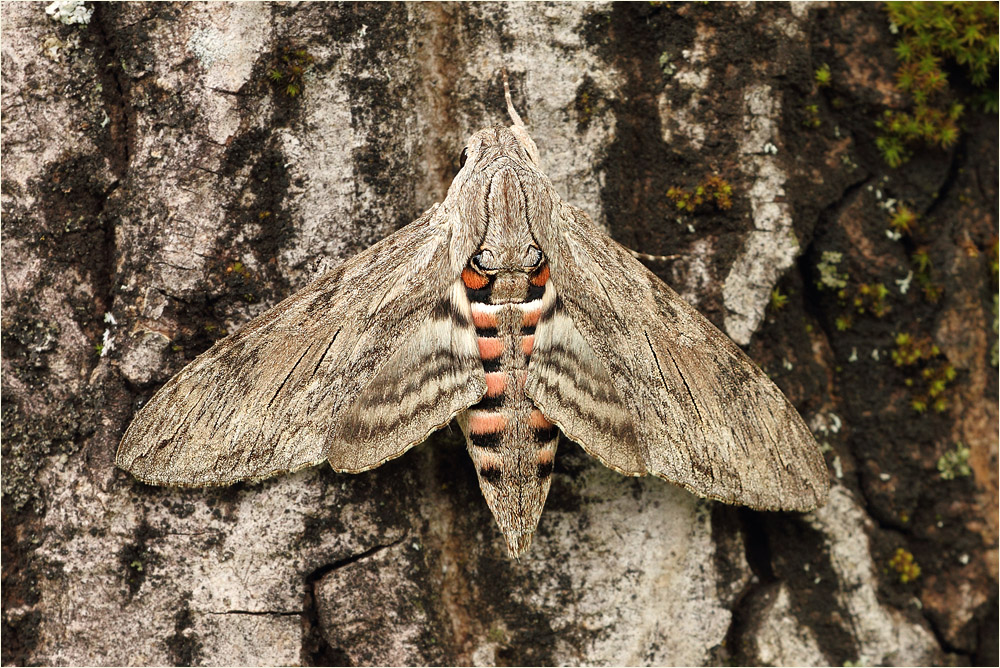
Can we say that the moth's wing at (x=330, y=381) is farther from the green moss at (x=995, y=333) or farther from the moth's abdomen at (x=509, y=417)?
the green moss at (x=995, y=333)

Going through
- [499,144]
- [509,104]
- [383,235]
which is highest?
[509,104]

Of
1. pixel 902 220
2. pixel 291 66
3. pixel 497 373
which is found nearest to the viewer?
pixel 291 66

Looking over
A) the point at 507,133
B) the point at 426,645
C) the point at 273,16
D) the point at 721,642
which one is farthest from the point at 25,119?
the point at 721,642

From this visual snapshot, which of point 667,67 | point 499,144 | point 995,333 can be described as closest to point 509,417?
point 499,144

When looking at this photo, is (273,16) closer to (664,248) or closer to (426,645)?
(664,248)

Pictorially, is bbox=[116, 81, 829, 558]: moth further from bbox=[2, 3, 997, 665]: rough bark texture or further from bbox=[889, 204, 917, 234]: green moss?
bbox=[889, 204, 917, 234]: green moss

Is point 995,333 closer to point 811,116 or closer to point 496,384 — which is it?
point 811,116
